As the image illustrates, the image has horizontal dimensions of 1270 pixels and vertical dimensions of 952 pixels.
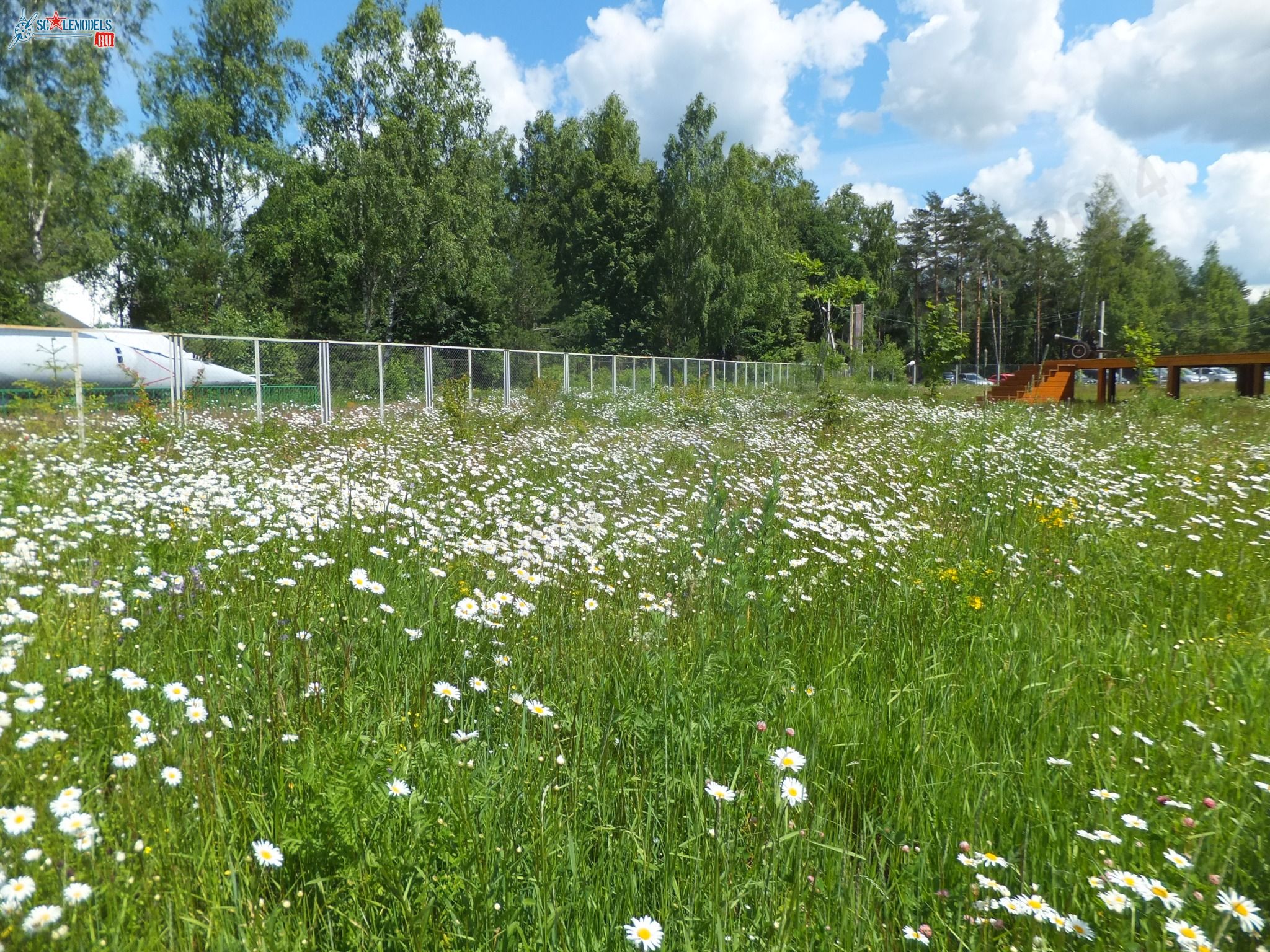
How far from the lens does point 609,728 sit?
2.13 metres

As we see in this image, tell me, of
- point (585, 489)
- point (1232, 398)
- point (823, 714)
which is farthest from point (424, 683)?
point (1232, 398)

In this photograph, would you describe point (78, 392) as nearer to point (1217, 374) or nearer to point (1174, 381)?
point (1174, 381)

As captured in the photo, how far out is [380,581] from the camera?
3.34 metres

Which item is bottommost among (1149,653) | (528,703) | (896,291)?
(1149,653)

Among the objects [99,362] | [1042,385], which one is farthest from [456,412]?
[1042,385]

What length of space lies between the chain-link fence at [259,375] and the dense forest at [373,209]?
1304 centimetres

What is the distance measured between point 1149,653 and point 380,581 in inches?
130

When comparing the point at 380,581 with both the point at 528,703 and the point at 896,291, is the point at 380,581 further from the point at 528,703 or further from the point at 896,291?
the point at 896,291

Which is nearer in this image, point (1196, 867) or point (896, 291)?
point (1196, 867)

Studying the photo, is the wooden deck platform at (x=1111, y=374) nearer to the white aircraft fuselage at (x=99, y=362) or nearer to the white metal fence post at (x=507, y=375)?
the white metal fence post at (x=507, y=375)

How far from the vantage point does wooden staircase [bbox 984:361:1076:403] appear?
80.6 ft

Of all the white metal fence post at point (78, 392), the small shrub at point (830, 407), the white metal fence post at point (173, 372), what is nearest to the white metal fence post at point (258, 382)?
the white metal fence post at point (173, 372)

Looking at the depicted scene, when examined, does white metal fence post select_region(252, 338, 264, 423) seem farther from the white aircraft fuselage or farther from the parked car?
the parked car

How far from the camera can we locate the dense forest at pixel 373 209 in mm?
29828
